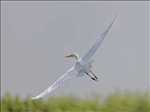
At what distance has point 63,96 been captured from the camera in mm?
4992

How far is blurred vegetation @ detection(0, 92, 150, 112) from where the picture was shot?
4.70 metres

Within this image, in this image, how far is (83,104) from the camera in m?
4.93

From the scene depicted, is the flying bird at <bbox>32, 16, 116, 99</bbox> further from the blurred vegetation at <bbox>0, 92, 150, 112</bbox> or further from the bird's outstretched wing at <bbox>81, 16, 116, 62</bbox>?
the blurred vegetation at <bbox>0, 92, 150, 112</bbox>

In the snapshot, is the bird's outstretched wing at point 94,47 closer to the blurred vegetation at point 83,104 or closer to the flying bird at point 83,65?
the flying bird at point 83,65

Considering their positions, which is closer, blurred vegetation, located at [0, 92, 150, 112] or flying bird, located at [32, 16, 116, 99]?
flying bird, located at [32, 16, 116, 99]

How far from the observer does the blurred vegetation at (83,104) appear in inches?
185

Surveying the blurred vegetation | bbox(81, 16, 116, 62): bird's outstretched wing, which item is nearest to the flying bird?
bbox(81, 16, 116, 62): bird's outstretched wing

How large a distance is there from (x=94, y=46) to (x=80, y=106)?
3906 mm

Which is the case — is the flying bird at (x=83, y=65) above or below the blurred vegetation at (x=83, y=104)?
below

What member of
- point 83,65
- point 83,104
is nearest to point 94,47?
point 83,65

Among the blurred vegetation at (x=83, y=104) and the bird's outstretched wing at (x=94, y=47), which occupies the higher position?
the blurred vegetation at (x=83, y=104)

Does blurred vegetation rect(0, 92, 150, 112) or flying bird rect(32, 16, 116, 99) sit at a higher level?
blurred vegetation rect(0, 92, 150, 112)

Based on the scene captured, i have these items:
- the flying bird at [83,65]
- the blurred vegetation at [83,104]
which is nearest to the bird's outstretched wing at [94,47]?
the flying bird at [83,65]

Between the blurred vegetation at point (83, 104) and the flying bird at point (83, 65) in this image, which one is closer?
the flying bird at point (83, 65)
